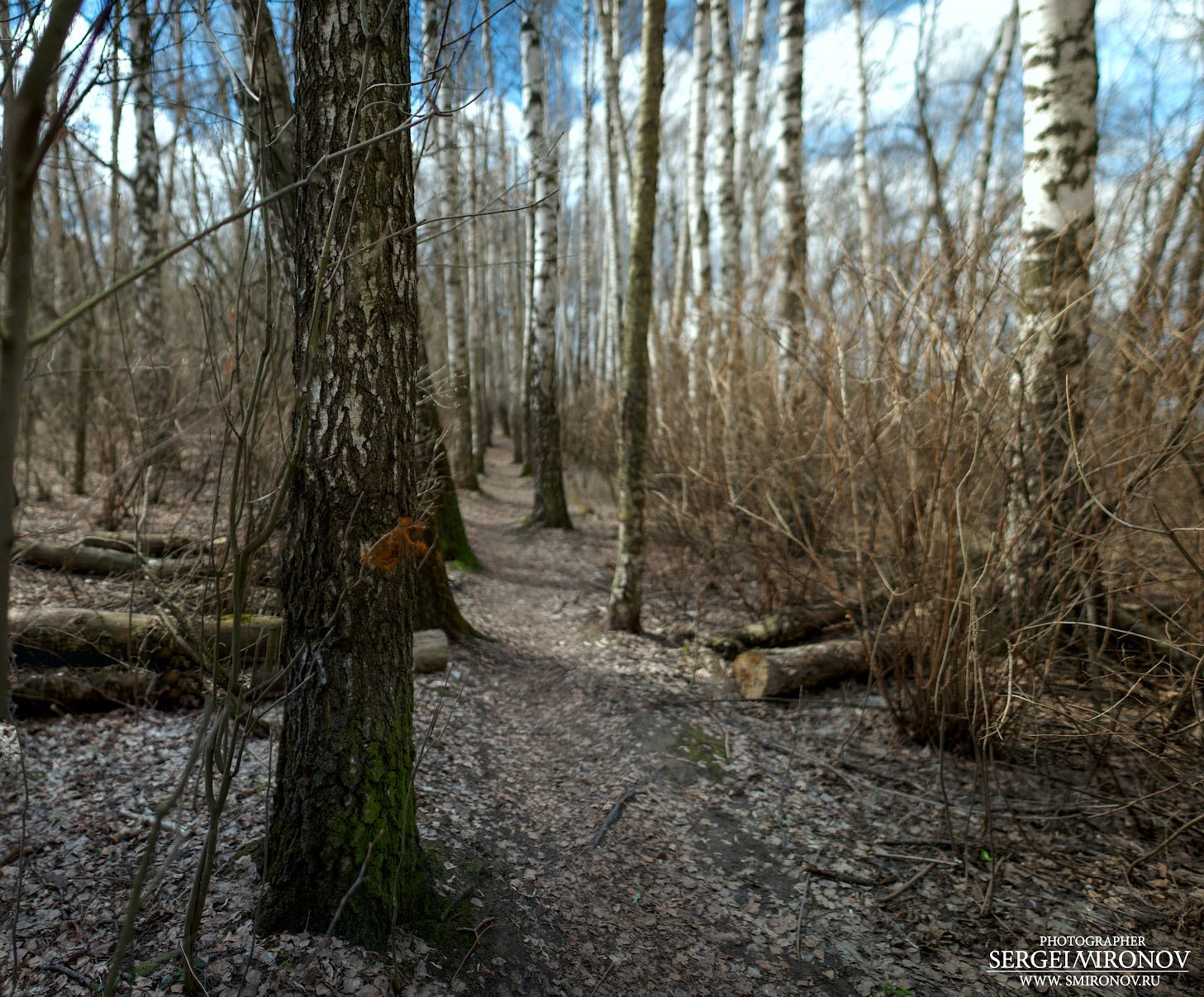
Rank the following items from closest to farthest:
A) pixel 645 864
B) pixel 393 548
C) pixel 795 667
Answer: pixel 393 548 < pixel 645 864 < pixel 795 667

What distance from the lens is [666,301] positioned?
22.7 feet

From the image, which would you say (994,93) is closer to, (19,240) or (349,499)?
(349,499)

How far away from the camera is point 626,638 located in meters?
5.27

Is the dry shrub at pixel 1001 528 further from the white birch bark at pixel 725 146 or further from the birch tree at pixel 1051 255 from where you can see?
the white birch bark at pixel 725 146

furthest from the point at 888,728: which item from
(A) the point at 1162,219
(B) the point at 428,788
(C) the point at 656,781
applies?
(A) the point at 1162,219

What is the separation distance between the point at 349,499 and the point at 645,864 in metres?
1.83

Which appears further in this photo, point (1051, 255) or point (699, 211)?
point (699, 211)

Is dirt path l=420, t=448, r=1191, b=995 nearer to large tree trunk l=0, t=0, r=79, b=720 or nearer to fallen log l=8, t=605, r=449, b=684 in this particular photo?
fallen log l=8, t=605, r=449, b=684

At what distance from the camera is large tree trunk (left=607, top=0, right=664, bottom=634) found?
4.87 m

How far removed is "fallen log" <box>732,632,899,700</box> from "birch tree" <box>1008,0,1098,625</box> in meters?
1.38

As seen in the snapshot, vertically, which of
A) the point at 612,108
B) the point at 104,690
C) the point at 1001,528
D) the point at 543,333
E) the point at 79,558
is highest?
the point at 612,108

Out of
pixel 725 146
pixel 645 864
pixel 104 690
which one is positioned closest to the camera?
pixel 645 864

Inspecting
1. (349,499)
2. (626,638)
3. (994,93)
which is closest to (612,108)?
(994,93)

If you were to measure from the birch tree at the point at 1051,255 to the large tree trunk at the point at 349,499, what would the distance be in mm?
2514
